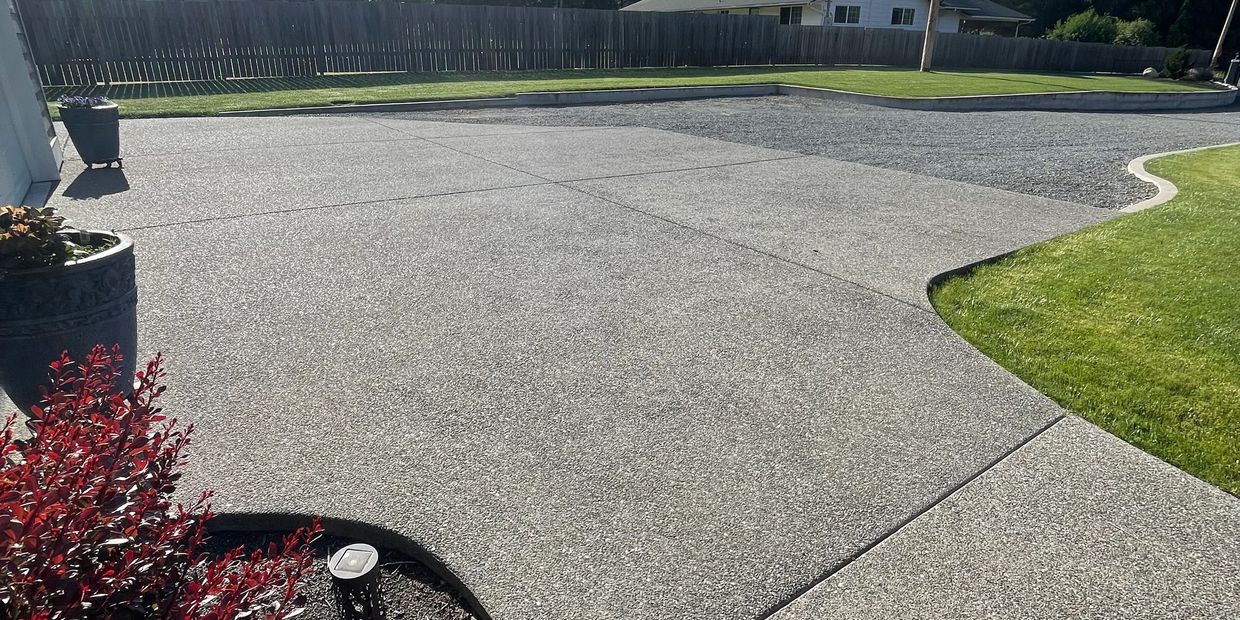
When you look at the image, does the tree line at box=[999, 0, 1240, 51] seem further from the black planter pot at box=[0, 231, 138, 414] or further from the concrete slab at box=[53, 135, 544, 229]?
the black planter pot at box=[0, 231, 138, 414]

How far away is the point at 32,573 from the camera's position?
1107 mm

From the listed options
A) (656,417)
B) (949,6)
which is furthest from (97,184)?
(949,6)

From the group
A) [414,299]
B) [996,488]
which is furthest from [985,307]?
[414,299]

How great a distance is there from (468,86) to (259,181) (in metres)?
10.2

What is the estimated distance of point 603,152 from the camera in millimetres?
9531

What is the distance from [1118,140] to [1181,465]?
11853 millimetres

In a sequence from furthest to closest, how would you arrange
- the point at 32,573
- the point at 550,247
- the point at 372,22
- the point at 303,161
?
the point at 372,22 < the point at 303,161 < the point at 550,247 < the point at 32,573

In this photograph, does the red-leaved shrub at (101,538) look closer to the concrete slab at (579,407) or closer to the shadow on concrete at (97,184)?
the concrete slab at (579,407)

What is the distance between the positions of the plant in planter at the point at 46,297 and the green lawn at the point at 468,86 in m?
11.2

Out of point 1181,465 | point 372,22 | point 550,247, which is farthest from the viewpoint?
point 372,22

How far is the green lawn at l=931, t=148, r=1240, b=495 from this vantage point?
10.3 feet

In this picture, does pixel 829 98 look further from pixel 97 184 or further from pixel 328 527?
pixel 328 527

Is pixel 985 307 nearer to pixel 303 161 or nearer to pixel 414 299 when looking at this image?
pixel 414 299

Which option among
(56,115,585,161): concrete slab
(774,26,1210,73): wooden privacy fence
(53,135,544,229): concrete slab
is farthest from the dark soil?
(774,26,1210,73): wooden privacy fence
